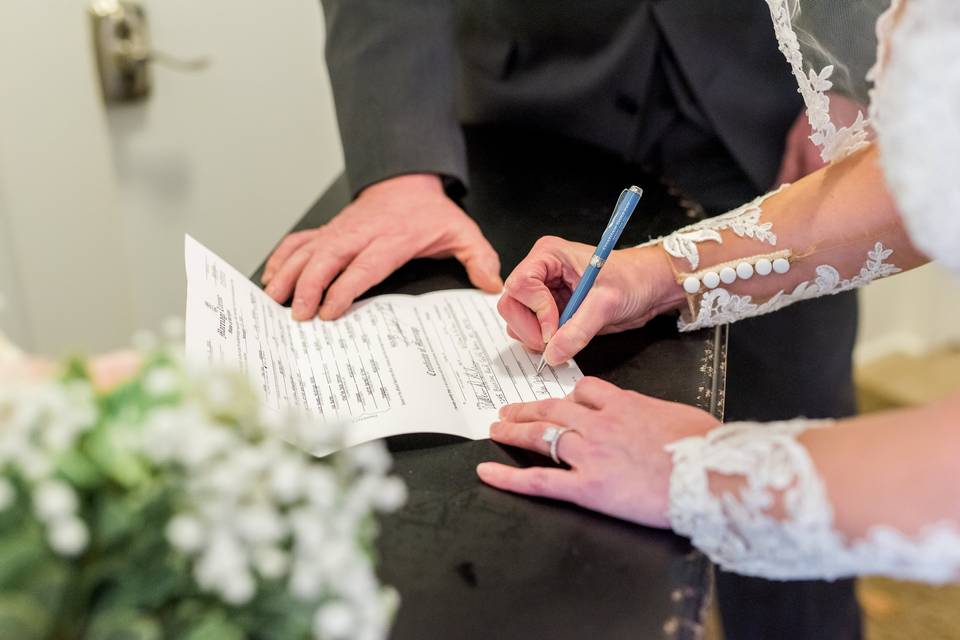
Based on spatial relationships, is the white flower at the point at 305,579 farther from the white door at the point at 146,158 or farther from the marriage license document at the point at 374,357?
the white door at the point at 146,158

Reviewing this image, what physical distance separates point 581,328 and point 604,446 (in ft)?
0.54

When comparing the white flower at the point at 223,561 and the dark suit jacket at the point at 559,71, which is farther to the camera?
the dark suit jacket at the point at 559,71

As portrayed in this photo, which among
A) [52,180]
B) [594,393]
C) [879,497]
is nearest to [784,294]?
[594,393]

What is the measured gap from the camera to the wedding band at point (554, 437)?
707 mm

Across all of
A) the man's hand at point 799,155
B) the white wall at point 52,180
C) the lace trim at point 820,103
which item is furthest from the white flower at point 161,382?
the white wall at point 52,180

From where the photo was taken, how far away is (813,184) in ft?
2.99

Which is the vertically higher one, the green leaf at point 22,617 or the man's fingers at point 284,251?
the green leaf at point 22,617

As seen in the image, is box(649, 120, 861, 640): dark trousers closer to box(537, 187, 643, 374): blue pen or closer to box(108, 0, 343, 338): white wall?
box(537, 187, 643, 374): blue pen

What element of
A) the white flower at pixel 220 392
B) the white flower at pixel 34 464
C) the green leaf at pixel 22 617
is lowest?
the green leaf at pixel 22 617

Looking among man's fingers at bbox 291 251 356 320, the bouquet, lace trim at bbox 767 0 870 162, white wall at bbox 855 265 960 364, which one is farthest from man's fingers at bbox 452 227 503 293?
white wall at bbox 855 265 960 364

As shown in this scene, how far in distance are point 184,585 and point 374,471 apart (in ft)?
0.29

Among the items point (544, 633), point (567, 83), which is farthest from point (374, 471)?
point (567, 83)

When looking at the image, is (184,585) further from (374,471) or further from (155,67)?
(155,67)

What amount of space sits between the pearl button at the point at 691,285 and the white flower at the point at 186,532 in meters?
0.62
